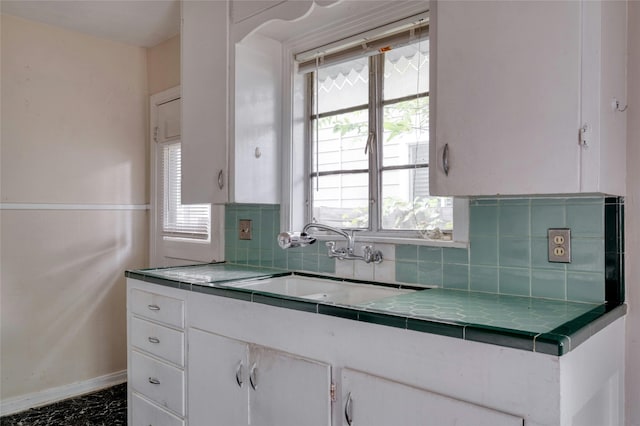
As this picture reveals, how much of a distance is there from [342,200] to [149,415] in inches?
56.4

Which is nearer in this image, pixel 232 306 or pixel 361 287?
pixel 232 306

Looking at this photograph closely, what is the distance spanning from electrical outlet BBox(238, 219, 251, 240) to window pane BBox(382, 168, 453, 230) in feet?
2.94

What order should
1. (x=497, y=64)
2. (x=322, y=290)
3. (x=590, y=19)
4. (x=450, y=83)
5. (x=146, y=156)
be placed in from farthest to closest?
(x=146, y=156) < (x=322, y=290) < (x=450, y=83) < (x=497, y=64) < (x=590, y=19)

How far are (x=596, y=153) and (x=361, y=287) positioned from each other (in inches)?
43.4

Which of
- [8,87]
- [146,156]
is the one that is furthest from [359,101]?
[8,87]

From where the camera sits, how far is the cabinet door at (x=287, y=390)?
1.60 meters

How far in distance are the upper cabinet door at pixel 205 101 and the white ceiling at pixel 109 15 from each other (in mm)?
316

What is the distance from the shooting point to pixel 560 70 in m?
1.38

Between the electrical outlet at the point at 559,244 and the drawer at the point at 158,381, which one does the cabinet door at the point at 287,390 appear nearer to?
the drawer at the point at 158,381

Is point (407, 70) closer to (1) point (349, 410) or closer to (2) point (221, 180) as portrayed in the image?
(2) point (221, 180)

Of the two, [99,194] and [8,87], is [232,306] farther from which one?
[8,87]

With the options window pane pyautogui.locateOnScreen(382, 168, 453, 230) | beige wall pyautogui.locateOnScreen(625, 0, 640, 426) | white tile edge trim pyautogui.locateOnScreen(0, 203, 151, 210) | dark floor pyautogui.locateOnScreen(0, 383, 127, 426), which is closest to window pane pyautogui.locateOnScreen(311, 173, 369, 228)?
window pane pyautogui.locateOnScreen(382, 168, 453, 230)

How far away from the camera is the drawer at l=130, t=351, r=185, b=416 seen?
7.32ft

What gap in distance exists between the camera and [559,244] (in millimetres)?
1646
